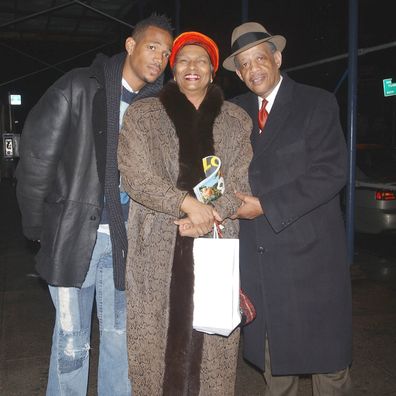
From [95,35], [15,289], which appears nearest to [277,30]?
[95,35]

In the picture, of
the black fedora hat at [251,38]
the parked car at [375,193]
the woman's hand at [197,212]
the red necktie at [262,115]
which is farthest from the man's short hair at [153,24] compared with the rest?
the parked car at [375,193]

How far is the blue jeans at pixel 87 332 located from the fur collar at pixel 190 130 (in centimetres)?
58

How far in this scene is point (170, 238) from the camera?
8.00ft

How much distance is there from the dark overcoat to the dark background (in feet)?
22.4

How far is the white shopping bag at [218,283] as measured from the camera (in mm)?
2248

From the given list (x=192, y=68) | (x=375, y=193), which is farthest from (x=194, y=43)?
(x=375, y=193)

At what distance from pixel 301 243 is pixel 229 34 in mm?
Result: 7715

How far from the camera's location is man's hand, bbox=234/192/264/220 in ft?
7.93

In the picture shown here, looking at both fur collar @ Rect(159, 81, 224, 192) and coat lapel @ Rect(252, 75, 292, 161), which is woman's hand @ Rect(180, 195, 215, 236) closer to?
fur collar @ Rect(159, 81, 224, 192)

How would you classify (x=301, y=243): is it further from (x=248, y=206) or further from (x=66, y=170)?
(x=66, y=170)

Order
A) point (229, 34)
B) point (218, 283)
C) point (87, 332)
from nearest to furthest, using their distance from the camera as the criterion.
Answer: point (218, 283)
point (87, 332)
point (229, 34)

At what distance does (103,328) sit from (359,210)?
5.16 metres

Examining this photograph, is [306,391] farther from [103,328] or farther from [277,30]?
Result: [277,30]

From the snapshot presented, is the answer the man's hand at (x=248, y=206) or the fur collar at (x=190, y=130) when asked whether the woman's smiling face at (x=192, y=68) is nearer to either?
the fur collar at (x=190, y=130)
